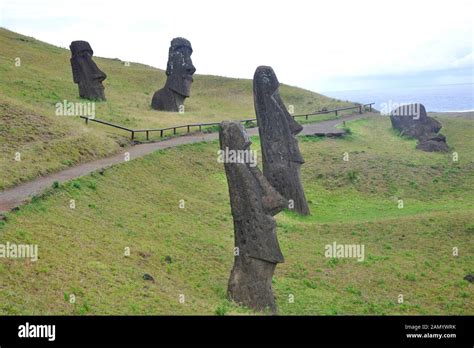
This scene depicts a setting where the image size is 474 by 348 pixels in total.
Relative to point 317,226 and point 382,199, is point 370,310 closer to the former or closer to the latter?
point 317,226

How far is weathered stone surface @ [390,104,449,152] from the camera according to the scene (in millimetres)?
41556

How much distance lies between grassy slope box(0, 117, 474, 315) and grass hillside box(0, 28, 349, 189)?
2.70 metres

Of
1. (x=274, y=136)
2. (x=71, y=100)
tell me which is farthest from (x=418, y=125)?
(x=71, y=100)

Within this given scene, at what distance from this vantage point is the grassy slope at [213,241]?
14281 mm

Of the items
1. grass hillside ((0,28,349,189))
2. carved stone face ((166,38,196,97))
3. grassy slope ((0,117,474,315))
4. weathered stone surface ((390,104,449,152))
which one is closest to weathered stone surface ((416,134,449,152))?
weathered stone surface ((390,104,449,152))

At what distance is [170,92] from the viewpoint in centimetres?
4622

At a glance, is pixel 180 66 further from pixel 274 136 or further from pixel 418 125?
pixel 274 136

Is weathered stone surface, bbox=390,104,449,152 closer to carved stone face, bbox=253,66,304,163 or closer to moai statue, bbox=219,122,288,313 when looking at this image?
carved stone face, bbox=253,66,304,163

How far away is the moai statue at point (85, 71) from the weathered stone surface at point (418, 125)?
75.8ft

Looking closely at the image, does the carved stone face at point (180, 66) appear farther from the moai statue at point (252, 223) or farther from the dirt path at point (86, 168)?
the moai statue at point (252, 223)

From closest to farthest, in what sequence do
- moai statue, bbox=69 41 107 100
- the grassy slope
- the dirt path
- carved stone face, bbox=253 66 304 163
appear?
1. the grassy slope
2. the dirt path
3. carved stone face, bbox=253 66 304 163
4. moai statue, bbox=69 41 107 100

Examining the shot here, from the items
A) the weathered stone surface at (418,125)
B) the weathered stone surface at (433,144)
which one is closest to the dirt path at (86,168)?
the weathered stone surface at (418,125)

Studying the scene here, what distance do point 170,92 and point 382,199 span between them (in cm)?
2194
